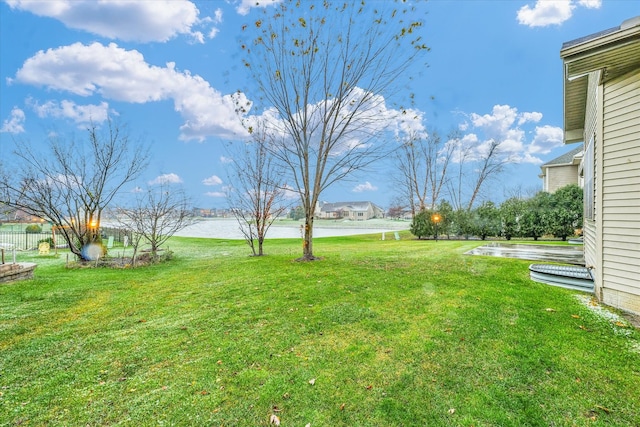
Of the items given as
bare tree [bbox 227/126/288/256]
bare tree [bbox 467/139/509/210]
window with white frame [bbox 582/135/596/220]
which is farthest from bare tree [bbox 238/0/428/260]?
bare tree [bbox 467/139/509/210]

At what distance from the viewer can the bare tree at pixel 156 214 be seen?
9445mm

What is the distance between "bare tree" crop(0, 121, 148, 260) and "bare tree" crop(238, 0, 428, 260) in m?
5.44

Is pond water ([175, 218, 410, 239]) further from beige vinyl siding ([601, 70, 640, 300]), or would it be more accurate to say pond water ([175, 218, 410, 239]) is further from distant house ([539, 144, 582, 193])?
beige vinyl siding ([601, 70, 640, 300])

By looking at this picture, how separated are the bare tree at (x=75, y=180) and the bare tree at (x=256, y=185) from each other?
349 cm

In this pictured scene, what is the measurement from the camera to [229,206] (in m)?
11.5

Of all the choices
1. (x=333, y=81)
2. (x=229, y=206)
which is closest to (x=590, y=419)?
(x=333, y=81)

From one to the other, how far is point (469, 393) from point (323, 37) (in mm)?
8736

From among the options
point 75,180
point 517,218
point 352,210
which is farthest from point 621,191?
point 352,210

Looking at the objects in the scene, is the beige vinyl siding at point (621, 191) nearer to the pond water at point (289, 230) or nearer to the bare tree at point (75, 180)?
the bare tree at point (75, 180)

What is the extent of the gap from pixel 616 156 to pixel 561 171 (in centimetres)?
1864

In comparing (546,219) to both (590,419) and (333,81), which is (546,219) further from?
(590,419)

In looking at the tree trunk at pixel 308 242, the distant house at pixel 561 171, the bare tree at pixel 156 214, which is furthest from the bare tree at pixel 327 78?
the distant house at pixel 561 171

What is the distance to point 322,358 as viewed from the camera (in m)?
2.88

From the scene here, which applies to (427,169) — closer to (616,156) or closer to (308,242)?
(308,242)
